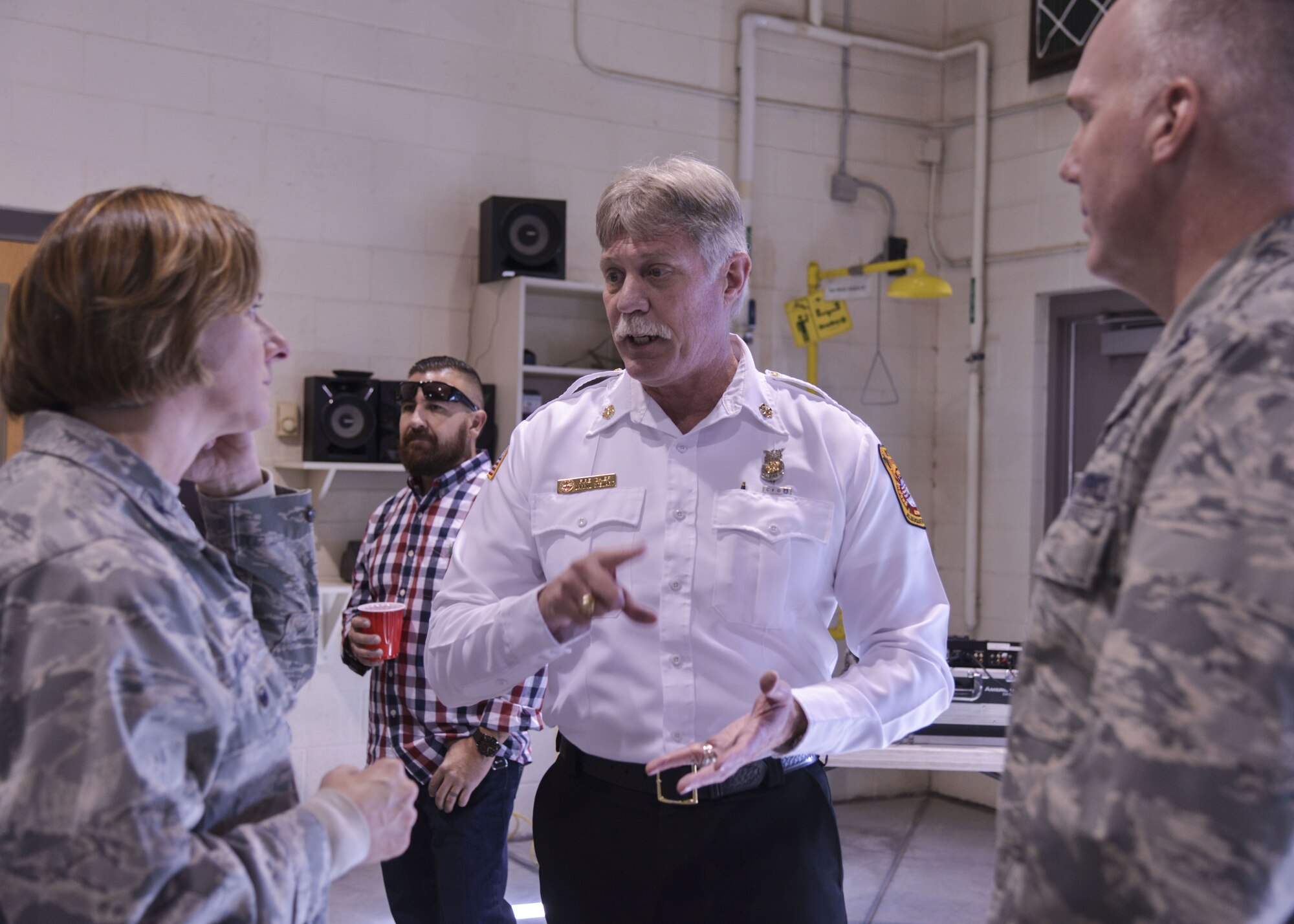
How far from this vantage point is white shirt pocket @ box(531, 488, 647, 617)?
1.94 metres

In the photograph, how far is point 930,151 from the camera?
5.77m

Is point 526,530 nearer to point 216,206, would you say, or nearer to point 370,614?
point 370,614

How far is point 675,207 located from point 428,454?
4.75 ft

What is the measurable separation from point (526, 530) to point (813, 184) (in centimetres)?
402

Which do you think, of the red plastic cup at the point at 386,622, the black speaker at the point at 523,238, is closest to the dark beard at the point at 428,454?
the red plastic cup at the point at 386,622

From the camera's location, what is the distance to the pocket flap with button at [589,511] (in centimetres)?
195

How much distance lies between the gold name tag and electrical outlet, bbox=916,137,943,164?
14.4 ft

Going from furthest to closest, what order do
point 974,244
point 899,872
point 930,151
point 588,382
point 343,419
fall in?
1. point 930,151
2. point 974,244
3. point 899,872
4. point 343,419
5. point 588,382

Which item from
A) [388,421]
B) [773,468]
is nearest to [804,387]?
[773,468]

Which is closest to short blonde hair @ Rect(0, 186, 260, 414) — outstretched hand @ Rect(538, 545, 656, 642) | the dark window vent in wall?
outstretched hand @ Rect(538, 545, 656, 642)

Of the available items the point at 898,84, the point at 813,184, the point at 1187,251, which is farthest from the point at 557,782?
the point at 898,84

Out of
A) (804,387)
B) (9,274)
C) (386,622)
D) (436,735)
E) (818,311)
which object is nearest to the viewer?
(804,387)

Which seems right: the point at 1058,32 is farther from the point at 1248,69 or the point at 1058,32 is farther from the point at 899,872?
the point at 1248,69

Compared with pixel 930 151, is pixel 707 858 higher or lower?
lower
